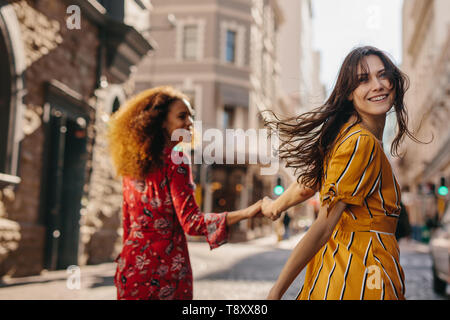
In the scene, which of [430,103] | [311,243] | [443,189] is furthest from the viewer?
[430,103]

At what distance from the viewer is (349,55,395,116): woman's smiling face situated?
227 cm

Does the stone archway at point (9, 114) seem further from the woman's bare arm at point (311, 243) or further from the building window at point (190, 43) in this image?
the building window at point (190, 43)

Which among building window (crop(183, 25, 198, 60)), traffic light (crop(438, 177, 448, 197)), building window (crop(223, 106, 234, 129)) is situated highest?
building window (crop(183, 25, 198, 60))

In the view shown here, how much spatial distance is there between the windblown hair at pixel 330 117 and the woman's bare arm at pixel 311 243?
308mm

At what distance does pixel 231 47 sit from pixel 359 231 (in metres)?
31.8

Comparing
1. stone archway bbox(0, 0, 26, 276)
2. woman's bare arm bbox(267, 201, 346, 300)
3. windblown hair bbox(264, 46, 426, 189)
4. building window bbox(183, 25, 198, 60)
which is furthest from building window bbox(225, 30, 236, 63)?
woman's bare arm bbox(267, 201, 346, 300)

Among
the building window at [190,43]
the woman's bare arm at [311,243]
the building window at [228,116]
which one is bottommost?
the woman's bare arm at [311,243]

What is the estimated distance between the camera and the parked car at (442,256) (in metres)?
9.10

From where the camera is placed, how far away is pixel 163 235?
284 cm

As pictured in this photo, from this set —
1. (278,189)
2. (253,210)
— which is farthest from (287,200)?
(278,189)

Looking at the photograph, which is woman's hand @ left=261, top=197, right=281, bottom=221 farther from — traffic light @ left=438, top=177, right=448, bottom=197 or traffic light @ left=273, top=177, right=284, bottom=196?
traffic light @ left=438, top=177, right=448, bottom=197

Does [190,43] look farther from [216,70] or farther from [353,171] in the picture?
[353,171]

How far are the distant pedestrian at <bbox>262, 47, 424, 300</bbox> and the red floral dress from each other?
616 millimetres

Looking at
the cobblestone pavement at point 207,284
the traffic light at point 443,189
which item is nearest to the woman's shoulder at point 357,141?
the cobblestone pavement at point 207,284
